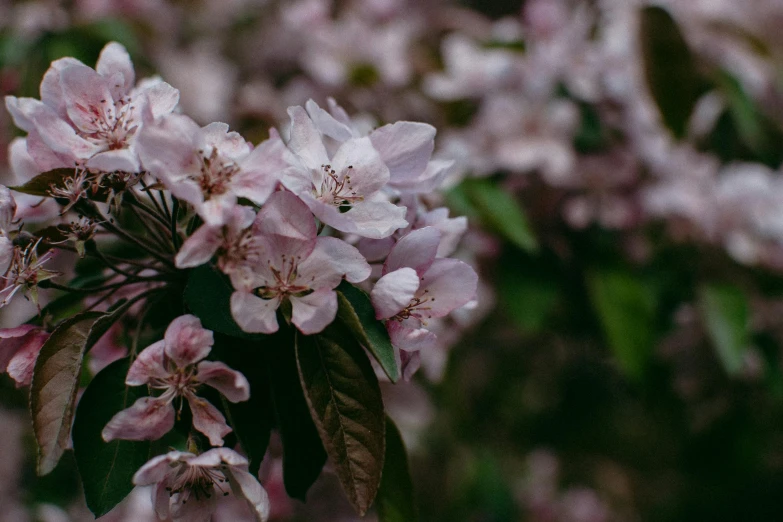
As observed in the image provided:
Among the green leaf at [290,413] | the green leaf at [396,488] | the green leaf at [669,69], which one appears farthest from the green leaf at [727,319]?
the green leaf at [290,413]

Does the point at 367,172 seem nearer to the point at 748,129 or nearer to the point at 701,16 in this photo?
the point at 748,129

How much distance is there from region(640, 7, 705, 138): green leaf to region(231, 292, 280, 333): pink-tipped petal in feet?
2.77

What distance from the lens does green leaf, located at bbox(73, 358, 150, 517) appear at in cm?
52

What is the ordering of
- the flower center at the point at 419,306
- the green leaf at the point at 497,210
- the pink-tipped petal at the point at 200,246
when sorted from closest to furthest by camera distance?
the pink-tipped petal at the point at 200,246 → the flower center at the point at 419,306 → the green leaf at the point at 497,210

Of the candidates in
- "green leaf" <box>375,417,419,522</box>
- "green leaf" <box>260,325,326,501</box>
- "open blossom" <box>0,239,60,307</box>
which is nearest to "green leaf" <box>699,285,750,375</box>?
"green leaf" <box>375,417,419,522</box>

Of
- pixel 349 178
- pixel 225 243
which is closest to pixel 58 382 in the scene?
pixel 225 243

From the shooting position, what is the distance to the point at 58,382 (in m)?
0.51

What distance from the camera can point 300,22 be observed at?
4.92 ft

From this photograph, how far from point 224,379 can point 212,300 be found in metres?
0.06

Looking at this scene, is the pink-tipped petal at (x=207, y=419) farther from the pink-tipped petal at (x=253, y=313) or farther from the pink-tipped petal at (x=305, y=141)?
the pink-tipped petal at (x=305, y=141)

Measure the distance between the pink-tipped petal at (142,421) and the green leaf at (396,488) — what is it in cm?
21

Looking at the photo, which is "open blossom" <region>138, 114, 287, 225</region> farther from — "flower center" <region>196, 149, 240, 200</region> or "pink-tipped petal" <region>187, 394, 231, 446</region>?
"pink-tipped petal" <region>187, 394, 231, 446</region>

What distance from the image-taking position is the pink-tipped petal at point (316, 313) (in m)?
0.49

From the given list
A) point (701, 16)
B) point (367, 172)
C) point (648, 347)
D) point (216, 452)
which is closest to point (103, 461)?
point (216, 452)
